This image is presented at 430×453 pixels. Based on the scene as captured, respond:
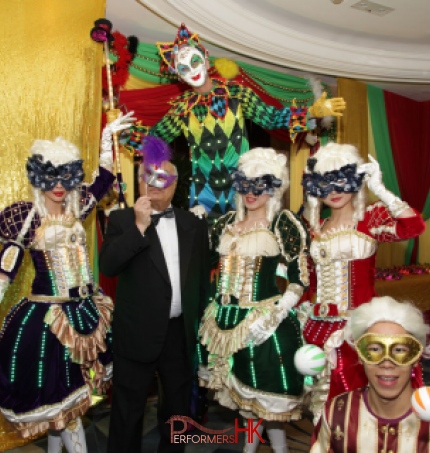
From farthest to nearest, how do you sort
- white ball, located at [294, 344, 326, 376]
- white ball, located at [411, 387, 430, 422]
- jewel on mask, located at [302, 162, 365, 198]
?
jewel on mask, located at [302, 162, 365, 198] → white ball, located at [294, 344, 326, 376] → white ball, located at [411, 387, 430, 422]

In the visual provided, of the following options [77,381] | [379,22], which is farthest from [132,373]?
[379,22]

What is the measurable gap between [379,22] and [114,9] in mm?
2698

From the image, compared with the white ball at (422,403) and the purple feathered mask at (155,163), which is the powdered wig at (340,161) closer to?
the purple feathered mask at (155,163)

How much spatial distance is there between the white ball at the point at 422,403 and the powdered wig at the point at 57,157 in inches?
81.4

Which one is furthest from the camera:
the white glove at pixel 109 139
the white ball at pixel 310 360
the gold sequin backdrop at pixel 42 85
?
the gold sequin backdrop at pixel 42 85

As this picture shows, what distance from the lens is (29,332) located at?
111 inches

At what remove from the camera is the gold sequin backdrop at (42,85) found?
141 inches

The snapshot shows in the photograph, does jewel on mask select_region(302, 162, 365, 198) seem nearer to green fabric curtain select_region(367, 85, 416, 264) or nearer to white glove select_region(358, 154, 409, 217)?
white glove select_region(358, 154, 409, 217)

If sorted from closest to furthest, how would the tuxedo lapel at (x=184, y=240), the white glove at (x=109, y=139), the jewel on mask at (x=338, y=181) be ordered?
1. the jewel on mask at (x=338, y=181)
2. the tuxedo lapel at (x=184, y=240)
3. the white glove at (x=109, y=139)

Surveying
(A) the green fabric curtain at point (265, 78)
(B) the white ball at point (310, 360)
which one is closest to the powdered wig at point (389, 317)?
(B) the white ball at point (310, 360)

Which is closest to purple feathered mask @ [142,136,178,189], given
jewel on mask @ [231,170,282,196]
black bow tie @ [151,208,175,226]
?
black bow tie @ [151,208,175,226]

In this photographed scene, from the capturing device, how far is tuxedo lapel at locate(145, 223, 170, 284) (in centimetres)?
264

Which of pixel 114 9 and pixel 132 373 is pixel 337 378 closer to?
pixel 132 373

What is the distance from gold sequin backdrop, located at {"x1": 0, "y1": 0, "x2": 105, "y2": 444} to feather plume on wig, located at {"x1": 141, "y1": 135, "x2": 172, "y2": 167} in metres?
1.14
